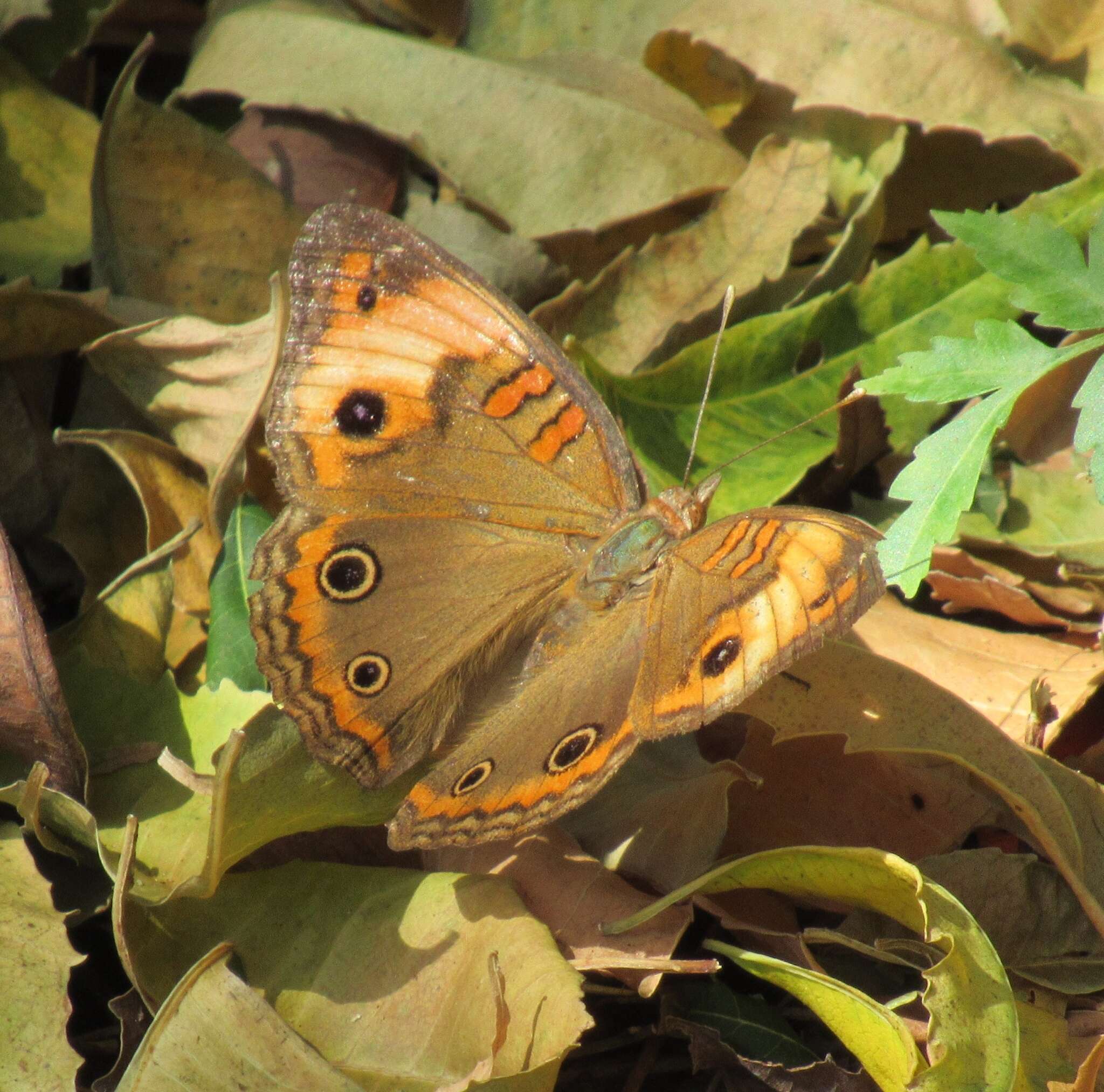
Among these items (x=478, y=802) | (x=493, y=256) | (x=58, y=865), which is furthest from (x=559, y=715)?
(x=493, y=256)

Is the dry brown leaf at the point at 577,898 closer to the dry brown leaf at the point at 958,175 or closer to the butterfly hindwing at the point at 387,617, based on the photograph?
the butterfly hindwing at the point at 387,617

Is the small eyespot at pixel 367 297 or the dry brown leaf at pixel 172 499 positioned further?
the dry brown leaf at pixel 172 499

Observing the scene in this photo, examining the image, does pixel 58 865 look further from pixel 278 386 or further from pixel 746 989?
pixel 746 989

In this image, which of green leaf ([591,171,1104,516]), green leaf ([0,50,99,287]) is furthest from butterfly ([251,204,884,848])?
green leaf ([0,50,99,287])

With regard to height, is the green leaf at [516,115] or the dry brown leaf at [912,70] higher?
the dry brown leaf at [912,70]

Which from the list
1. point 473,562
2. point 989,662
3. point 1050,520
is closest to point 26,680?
point 473,562

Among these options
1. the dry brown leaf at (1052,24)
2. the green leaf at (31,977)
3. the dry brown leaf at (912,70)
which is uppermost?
the dry brown leaf at (1052,24)

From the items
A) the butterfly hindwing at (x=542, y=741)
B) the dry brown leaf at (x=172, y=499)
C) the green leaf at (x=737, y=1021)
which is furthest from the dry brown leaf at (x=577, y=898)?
the dry brown leaf at (x=172, y=499)

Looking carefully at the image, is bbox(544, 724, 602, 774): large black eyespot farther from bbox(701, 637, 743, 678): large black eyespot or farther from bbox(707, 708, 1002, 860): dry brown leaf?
bbox(707, 708, 1002, 860): dry brown leaf
